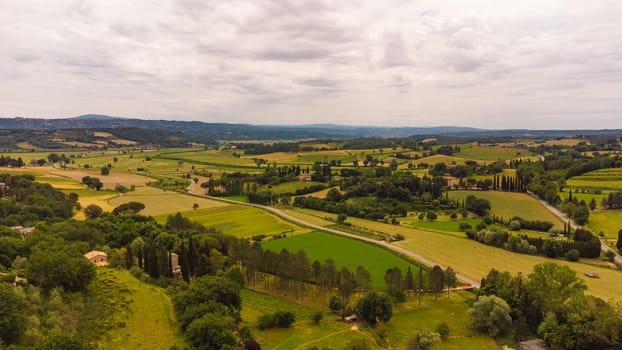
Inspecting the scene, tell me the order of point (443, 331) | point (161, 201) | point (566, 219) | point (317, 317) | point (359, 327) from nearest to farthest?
point (443, 331) < point (359, 327) < point (317, 317) < point (566, 219) < point (161, 201)

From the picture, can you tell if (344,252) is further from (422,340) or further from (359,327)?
(422,340)

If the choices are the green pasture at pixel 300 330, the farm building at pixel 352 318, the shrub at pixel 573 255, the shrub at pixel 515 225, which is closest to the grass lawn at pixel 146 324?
the green pasture at pixel 300 330

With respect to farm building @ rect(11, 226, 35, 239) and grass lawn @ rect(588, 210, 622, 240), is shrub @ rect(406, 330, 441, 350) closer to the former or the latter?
grass lawn @ rect(588, 210, 622, 240)

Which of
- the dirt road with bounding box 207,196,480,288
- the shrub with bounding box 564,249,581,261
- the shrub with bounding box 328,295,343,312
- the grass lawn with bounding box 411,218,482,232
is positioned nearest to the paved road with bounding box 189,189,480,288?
the dirt road with bounding box 207,196,480,288

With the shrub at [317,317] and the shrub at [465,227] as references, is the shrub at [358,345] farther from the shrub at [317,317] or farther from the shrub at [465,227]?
the shrub at [465,227]

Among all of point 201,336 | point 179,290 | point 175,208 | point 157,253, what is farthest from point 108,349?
point 175,208

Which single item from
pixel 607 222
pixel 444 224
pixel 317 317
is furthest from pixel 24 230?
pixel 607 222

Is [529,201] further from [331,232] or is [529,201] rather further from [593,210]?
[331,232]
